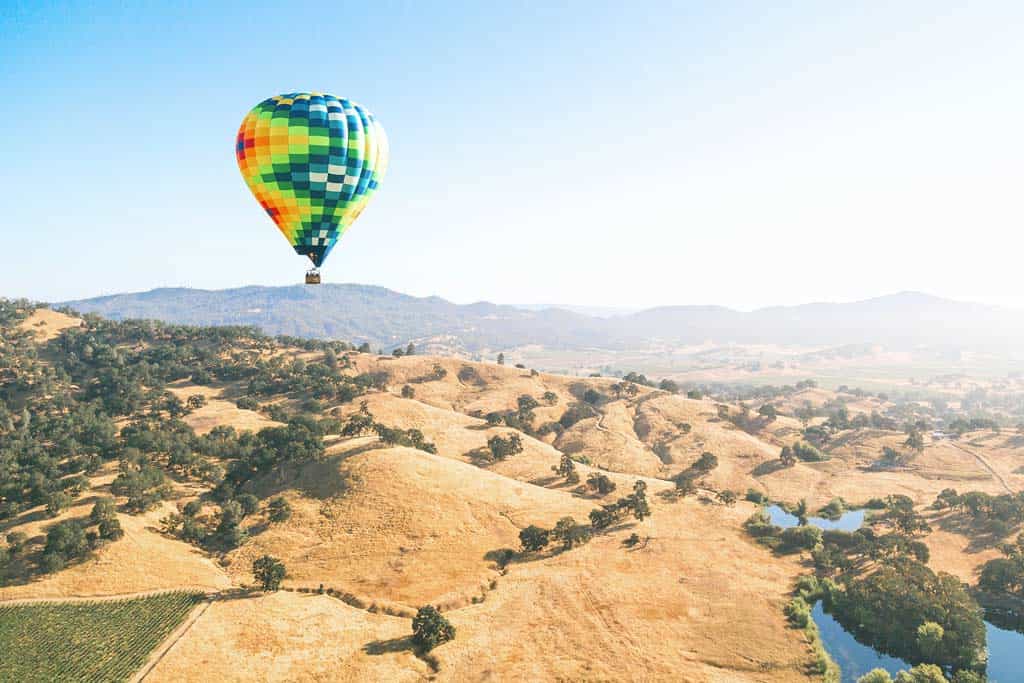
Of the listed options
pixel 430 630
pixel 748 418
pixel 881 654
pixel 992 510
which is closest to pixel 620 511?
pixel 881 654

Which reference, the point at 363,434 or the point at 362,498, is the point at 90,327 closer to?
the point at 363,434

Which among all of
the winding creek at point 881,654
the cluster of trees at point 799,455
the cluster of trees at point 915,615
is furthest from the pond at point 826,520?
the winding creek at point 881,654

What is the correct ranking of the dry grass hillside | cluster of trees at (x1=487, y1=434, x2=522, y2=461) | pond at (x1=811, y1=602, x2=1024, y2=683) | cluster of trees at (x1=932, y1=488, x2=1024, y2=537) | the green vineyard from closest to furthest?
the green vineyard
the dry grass hillside
pond at (x1=811, y1=602, x2=1024, y2=683)
cluster of trees at (x1=932, y1=488, x2=1024, y2=537)
cluster of trees at (x1=487, y1=434, x2=522, y2=461)

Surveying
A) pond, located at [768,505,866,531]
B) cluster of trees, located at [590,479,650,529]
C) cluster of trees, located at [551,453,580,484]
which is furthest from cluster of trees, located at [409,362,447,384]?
pond, located at [768,505,866,531]

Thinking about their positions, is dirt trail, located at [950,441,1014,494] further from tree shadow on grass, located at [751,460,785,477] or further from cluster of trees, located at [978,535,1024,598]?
cluster of trees, located at [978,535,1024,598]

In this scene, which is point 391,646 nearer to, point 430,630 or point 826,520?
point 430,630

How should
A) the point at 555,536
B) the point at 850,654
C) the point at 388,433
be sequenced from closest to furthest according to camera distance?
1. the point at 850,654
2. the point at 555,536
3. the point at 388,433
